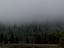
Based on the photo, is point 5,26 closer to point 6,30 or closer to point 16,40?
point 6,30

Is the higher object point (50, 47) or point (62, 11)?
point (62, 11)

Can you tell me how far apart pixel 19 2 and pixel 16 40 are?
38 centimetres

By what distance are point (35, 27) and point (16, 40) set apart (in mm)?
232

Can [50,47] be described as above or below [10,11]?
below

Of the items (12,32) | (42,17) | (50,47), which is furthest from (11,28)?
(50,47)

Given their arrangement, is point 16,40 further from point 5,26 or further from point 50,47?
point 50,47

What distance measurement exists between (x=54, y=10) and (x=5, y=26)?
1.71 feet

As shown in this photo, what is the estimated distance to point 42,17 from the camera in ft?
3.69

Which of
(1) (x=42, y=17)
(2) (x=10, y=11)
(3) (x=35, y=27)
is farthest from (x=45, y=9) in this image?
(2) (x=10, y=11)

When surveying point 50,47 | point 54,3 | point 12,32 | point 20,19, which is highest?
point 54,3

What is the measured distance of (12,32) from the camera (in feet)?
3.68

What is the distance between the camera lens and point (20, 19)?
1123mm

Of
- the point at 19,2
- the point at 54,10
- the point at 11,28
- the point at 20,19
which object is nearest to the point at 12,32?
the point at 11,28

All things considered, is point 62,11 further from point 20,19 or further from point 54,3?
point 20,19
